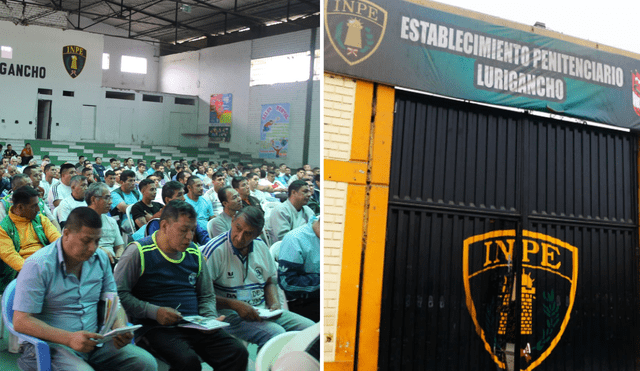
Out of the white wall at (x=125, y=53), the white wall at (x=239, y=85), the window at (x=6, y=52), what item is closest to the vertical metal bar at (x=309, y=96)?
the white wall at (x=239, y=85)

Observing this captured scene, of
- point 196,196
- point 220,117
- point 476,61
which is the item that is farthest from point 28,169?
Result: point 476,61

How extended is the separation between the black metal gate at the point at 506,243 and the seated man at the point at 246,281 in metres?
1.46

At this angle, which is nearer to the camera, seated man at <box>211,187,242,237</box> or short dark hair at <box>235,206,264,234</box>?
short dark hair at <box>235,206,264,234</box>

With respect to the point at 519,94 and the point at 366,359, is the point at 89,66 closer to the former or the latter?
the point at 366,359

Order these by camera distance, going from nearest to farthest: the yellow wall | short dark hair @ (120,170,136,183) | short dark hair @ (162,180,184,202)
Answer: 1. short dark hair @ (162,180,184,202)
2. short dark hair @ (120,170,136,183)
3. the yellow wall

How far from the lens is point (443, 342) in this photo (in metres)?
4.41

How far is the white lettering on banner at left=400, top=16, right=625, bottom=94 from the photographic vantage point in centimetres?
429

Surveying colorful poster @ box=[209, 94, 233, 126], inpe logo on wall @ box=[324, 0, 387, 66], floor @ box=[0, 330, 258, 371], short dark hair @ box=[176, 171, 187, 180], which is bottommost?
floor @ box=[0, 330, 258, 371]

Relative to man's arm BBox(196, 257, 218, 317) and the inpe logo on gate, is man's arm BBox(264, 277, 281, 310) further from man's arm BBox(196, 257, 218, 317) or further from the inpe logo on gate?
the inpe logo on gate

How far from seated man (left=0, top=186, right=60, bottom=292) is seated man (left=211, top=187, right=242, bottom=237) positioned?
115 centimetres

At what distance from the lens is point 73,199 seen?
2977mm

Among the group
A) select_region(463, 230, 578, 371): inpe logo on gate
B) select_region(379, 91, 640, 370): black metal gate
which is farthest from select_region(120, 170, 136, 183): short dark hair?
select_region(463, 230, 578, 371): inpe logo on gate

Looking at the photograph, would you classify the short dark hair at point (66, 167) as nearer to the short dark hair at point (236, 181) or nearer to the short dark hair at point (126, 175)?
the short dark hair at point (126, 175)

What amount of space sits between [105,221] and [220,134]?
80 centimetres
